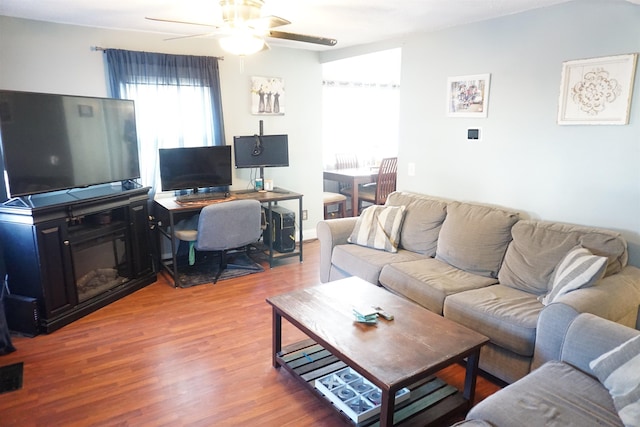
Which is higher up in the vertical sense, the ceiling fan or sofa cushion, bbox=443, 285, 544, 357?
the ceiling fan

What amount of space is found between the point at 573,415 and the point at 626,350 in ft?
1.14

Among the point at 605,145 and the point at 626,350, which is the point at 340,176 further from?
the point at 626,350

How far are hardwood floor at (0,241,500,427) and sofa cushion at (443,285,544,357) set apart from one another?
355 mm

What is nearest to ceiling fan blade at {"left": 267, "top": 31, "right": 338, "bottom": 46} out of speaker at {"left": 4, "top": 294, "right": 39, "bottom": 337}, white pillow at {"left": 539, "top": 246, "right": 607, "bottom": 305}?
white pillow at {"left": 539, "top": 246, "right": 607, "bottom": 305}

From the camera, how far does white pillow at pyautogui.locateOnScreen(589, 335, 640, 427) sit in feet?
4.98

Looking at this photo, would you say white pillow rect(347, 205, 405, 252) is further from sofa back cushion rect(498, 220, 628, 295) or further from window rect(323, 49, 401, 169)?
window rect(323, 49, 401, 169)

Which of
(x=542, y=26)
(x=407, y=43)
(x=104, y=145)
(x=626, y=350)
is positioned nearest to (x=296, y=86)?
(x=407, y=43)

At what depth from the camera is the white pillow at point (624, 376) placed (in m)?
1.52

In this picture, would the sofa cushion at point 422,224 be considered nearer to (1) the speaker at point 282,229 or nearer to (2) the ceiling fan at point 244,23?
(1) the speaker at point 282,229

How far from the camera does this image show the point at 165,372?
255 centimetres

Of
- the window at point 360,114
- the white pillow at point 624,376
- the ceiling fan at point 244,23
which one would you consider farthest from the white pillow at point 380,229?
the window at point 360,114

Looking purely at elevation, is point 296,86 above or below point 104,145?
above

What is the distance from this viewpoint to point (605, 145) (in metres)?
2.65

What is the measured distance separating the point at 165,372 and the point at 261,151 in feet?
8.49
